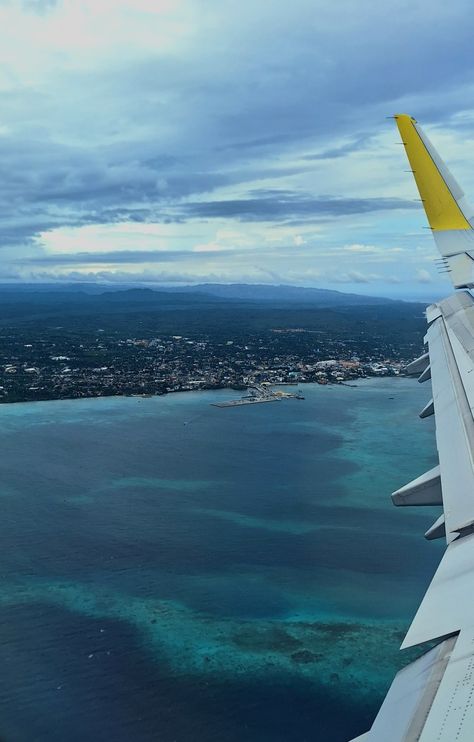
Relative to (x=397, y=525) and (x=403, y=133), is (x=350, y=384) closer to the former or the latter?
(x=397, y=525)

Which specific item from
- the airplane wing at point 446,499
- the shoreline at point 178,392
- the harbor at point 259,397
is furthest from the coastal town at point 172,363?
the airplane wing at point 446,499

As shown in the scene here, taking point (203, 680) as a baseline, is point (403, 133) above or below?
above

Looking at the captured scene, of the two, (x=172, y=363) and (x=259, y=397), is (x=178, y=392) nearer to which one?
(x=259, y=397)

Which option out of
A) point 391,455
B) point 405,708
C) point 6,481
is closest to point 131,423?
point 6,481

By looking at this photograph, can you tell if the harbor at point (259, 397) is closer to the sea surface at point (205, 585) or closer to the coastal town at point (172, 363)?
the coastal town at point (172, 363)

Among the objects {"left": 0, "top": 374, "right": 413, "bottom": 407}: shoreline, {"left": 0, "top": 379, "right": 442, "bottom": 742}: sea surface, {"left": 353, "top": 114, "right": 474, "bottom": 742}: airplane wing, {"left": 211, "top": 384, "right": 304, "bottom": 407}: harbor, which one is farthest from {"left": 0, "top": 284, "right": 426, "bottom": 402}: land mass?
{"left": 353, "top": 114, "right": 474, "bottom": 742}: airplane wing
